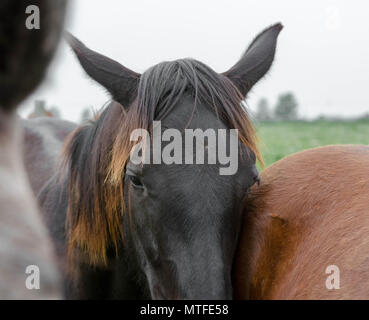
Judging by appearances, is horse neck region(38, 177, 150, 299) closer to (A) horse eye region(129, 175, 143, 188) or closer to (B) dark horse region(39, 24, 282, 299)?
(B) dark horse region(39, 24, 282, 299)

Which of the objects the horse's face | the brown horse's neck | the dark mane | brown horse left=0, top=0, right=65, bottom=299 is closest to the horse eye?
the horse's face

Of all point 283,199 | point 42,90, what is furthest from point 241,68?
point 42,90

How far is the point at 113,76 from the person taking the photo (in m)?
2.45

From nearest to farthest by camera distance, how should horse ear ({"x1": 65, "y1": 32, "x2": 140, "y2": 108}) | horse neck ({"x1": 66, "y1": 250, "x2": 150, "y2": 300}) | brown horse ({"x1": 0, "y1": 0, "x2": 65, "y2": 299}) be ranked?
brown horse ({"x1": 0, "y1": 0, "x2": 65, "y2": 299}) < horse ear ({"x1": 65, "y1": 32, "x2": 140, "y2": 108}) < horse neck ({"x1": 66, "y1": 250, "x2": 150, "y2": 300})

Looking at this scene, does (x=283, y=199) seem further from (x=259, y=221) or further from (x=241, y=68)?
(x=241, y=68)

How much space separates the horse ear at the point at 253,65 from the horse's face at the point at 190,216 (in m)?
0.48

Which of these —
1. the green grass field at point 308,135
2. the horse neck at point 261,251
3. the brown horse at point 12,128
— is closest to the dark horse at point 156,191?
the horse neck at point 261,251

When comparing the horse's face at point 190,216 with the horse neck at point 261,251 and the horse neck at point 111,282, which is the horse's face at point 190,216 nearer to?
the horse neck at point 261,251

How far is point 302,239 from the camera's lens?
2174 mm

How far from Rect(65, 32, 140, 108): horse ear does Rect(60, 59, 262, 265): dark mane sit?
0.25ft

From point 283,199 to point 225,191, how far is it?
1.57 feet

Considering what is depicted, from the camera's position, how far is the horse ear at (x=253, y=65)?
103 inches

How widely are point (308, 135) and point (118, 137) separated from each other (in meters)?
12.9

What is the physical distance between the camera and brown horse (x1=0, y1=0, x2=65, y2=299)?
47 cm
